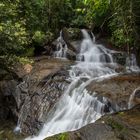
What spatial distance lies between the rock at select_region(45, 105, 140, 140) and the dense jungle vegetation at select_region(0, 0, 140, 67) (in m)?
3.14

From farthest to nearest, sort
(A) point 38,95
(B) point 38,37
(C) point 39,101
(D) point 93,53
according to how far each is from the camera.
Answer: (B) point 38,37 < (D) point 93,53 < (A) point 38,95 < (C) point 39,101

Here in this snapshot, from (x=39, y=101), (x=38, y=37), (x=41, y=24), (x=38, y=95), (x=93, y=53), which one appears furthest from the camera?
(x=41, y=24)

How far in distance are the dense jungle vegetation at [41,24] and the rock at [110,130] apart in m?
3.14

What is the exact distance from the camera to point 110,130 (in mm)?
5625

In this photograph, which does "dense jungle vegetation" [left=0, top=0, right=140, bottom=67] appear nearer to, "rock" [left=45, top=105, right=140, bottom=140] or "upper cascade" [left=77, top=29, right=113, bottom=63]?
"upper cascade" [left=77, top=29, right=113, bottom=63]

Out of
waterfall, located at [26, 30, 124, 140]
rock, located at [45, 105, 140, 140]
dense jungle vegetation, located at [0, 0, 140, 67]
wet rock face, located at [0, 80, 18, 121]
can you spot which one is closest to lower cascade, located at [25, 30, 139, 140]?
waterfall, located at [26, 30, 124, 140]

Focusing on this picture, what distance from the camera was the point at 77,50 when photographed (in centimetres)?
1523

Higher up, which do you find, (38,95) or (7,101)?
(38,95)

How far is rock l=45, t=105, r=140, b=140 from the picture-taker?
17.7ft

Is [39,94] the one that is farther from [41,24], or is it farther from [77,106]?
[41,24]

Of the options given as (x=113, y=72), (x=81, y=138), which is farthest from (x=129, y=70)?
(x=81, y=138)

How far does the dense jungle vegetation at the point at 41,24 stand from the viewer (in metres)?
9.77

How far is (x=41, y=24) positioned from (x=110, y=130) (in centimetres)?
1297

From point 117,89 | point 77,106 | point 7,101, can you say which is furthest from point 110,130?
point 7,101
